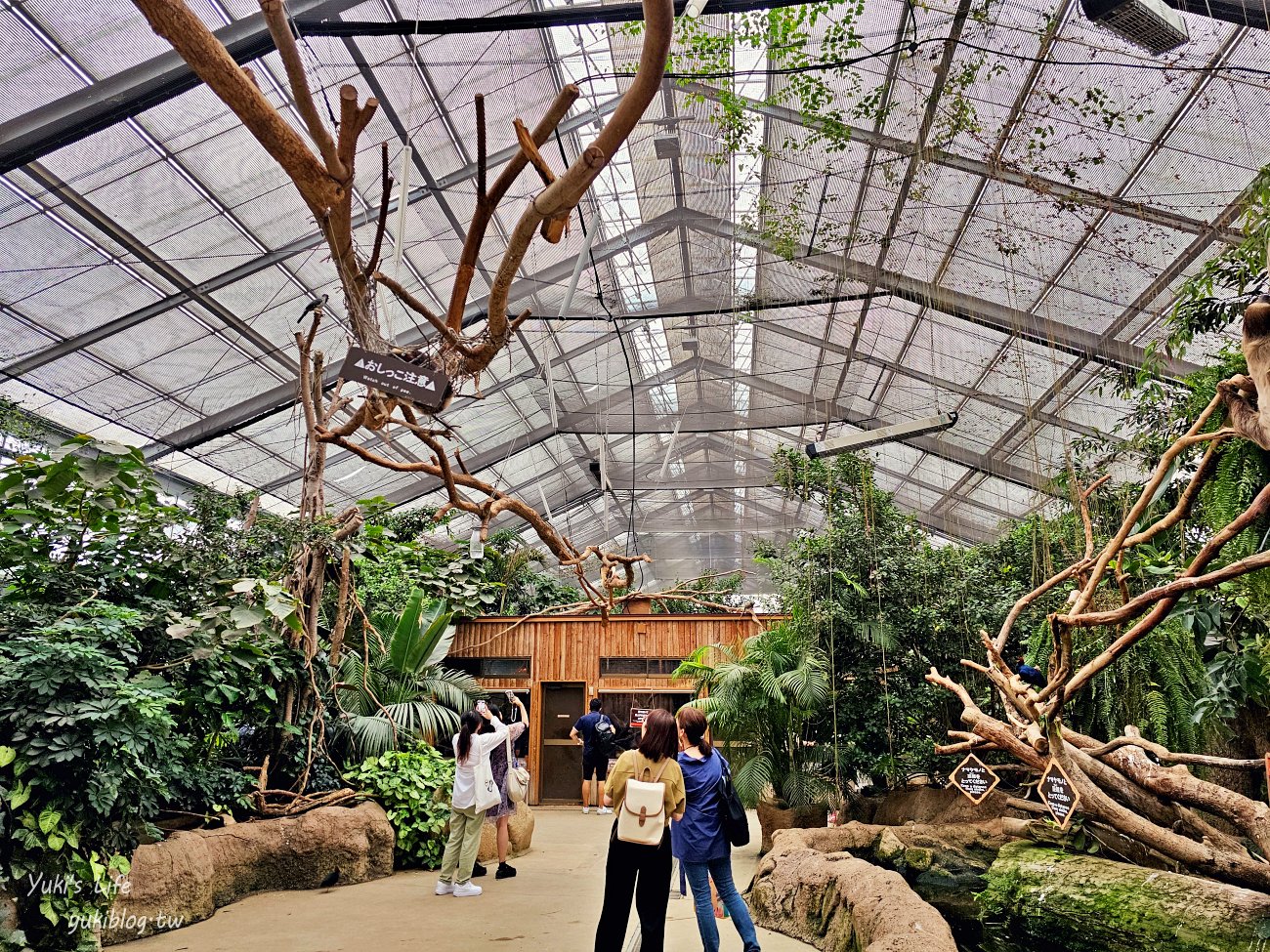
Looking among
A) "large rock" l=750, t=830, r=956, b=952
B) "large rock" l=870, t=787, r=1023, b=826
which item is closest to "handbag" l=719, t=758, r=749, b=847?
"large rock" l=750, t=830, r=956, b=952

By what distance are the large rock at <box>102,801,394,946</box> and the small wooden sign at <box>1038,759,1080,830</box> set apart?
450cm

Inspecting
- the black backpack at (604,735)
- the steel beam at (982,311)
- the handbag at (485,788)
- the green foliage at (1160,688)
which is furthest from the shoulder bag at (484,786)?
the steel beam at (982,311)

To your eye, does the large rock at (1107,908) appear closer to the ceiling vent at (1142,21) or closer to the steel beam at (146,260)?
the ceiling vent at (1142,21)

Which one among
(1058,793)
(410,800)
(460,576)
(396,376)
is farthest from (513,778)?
(460,576)

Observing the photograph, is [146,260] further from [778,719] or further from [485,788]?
[778,719]

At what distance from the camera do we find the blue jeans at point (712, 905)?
3.65 m

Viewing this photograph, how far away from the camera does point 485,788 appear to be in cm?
539

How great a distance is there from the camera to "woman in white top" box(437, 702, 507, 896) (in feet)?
17.6

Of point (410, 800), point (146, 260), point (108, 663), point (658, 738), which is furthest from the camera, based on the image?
point (146, 260)

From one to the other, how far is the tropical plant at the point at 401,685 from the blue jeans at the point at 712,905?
4.17 meters

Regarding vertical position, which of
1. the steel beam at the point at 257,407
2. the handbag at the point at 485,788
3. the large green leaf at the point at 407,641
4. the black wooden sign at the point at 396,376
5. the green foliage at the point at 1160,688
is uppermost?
the steel beam at the point at 257,407

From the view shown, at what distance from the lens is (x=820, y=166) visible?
822cm

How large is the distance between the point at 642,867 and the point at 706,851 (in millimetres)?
474

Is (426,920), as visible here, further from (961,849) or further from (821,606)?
(821,606)
